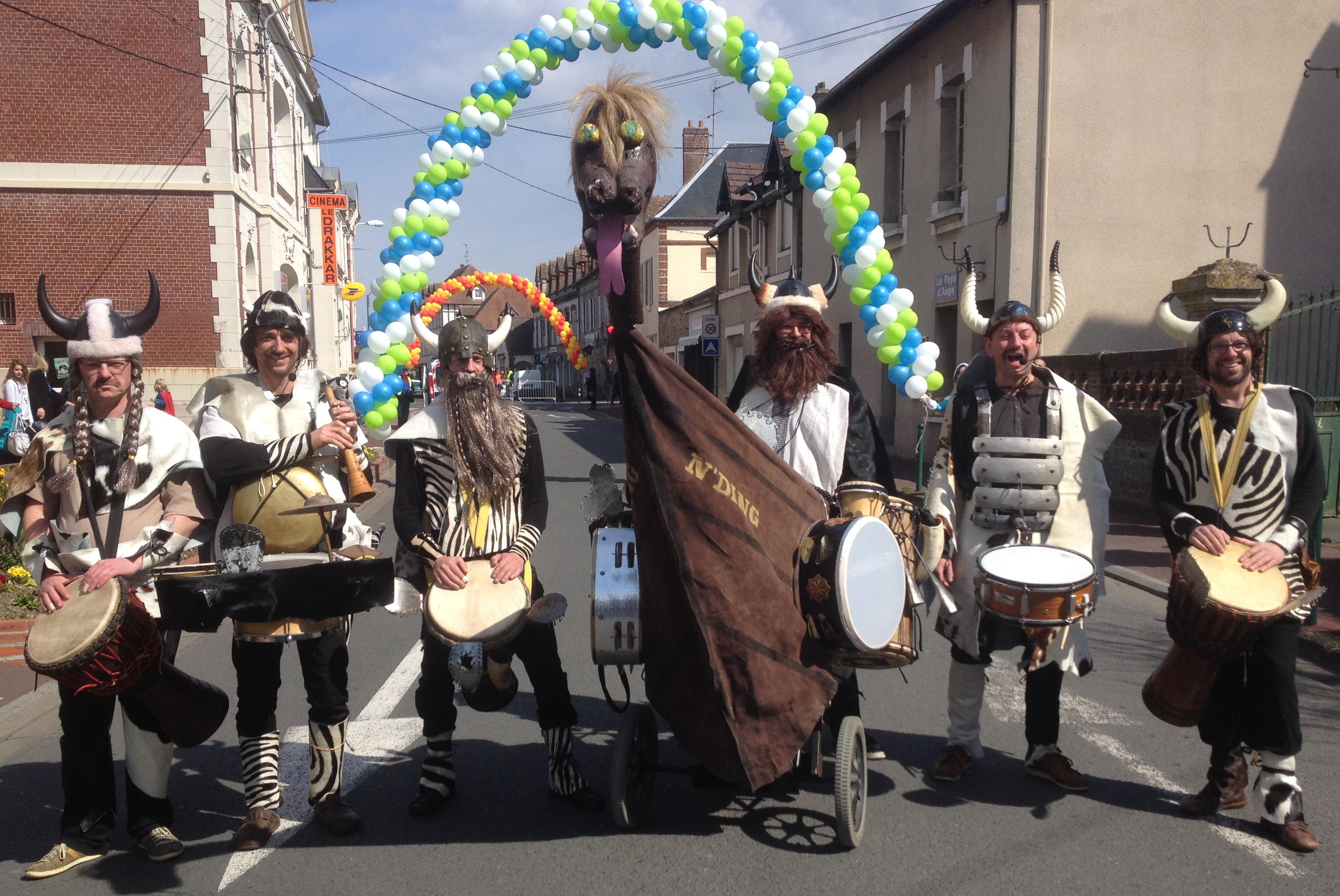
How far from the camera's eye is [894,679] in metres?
5.92

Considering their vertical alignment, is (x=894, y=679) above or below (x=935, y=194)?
below

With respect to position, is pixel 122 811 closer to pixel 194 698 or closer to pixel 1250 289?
pixel 194 698

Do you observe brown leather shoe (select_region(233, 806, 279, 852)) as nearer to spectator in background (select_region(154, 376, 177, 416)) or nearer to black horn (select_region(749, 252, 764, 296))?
black horn (select_region(749, 252, 764, 296))

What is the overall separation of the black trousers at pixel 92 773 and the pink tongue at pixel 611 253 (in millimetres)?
2082

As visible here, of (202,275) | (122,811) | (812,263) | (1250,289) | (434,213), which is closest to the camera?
(122,811)

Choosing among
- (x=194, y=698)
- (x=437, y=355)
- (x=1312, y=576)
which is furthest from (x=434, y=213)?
(x=1312, y=576)

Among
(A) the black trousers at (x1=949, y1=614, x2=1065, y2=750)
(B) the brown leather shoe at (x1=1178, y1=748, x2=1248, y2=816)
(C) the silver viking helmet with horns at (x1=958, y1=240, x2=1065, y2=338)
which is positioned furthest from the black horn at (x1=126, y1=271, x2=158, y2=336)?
(B) the brown leather shoe at (x1=1178, y1=748, x2=1248, y2=816)

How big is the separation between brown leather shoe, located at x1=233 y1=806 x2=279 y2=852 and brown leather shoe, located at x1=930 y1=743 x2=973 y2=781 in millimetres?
2676

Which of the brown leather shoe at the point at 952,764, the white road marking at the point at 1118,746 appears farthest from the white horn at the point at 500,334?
the white road marking at the point at 1118,746

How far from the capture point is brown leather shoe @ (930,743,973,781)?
4.28m

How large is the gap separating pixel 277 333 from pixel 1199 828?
3966 mm

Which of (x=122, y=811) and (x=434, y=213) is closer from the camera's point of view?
(x=122, y=811)

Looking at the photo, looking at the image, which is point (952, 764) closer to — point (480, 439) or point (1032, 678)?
point (1032, 678)

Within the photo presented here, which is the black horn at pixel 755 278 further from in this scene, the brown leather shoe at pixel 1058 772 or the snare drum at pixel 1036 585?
the brown leather shoe at pixel 1058 772
